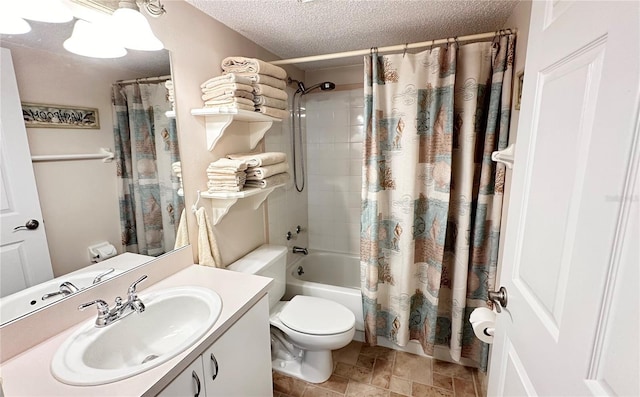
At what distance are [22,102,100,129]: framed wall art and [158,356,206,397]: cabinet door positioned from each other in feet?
3.08

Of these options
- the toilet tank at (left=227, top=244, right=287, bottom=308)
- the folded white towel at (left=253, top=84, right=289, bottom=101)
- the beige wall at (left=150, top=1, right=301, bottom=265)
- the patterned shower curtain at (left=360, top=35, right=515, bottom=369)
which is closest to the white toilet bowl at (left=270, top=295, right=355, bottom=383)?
the toilet tank at (left=227, top=244, right=287, bottom=308)

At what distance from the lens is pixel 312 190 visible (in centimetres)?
283

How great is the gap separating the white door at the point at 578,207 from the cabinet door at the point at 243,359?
0.96 meters

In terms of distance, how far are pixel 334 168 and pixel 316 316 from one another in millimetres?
1412

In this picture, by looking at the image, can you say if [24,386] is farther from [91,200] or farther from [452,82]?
[452,82]

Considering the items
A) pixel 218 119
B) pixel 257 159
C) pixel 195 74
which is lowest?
pixel 257 159

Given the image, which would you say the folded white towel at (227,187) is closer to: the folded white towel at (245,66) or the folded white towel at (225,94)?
the folded white towel at (225,94)

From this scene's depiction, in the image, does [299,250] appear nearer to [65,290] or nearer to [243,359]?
[243,359]

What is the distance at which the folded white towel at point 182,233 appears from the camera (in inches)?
57.3

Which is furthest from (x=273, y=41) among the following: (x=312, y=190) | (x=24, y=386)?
(x=24, y=386)

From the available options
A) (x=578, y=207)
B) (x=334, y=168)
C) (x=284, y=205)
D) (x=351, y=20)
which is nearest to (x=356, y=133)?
(x=334, y=168)

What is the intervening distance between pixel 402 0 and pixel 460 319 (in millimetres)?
1834

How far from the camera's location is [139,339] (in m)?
1.08

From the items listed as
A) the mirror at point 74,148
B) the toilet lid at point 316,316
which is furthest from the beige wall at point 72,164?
the toilet lid at point 316,316
